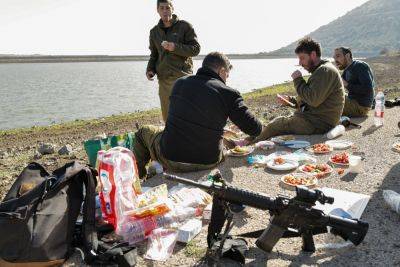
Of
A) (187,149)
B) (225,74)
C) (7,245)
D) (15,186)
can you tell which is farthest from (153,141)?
(7,245)

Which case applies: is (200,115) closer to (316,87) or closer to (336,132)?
(316,87)

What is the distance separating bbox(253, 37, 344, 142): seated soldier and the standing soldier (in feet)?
7.18

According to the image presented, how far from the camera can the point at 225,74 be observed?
619 cm

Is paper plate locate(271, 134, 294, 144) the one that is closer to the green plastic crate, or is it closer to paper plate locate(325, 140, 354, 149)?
paper plate locate(325, 140, 354, 149)

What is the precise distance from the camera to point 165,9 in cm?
853

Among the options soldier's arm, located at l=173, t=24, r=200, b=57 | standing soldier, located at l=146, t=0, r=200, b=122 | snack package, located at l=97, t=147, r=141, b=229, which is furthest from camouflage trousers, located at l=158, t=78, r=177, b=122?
snack package, located at l=97, t=147, r=141, b=229

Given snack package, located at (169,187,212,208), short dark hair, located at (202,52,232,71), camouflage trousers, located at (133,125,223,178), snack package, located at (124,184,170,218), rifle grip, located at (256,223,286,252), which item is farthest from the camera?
camouflage trousers, located at (133,125,223,178)

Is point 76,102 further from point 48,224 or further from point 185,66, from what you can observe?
point 48,224

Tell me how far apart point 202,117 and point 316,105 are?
3.25 metres

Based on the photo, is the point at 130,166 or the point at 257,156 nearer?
the point at 130,166

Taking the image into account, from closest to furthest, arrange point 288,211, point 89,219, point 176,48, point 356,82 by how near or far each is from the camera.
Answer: point 288,211 → point 89,219 → point 176,48 → point 356,82

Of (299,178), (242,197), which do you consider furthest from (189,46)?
(242,197)

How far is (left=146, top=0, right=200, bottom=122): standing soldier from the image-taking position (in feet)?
28.0

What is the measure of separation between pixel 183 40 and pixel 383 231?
18.6ft
